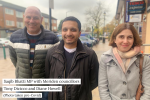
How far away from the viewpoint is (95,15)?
27.8m

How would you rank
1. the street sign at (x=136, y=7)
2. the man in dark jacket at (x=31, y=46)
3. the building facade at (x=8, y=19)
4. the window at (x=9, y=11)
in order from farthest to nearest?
the window at (x=9, y=11), the building facade at (x=8, y=19), the street sign at (x=136, y=7), the man in dark jacket at (x=31, y=46)

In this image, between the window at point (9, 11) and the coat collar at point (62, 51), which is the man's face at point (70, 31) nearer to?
the coat collar at point (62, 51)

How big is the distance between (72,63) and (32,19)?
94 centimetres

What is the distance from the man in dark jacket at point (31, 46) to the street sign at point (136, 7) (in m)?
6.43

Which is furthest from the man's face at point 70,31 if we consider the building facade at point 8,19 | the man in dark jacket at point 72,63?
the building facade at point 8,19

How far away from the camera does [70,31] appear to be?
1.59 meters

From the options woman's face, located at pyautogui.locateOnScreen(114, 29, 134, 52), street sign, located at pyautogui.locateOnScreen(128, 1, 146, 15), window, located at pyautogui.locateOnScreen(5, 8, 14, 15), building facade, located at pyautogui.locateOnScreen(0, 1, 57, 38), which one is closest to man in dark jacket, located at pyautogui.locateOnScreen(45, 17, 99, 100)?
woman's face, located at pyautogui.locateOnScreen(114, 29, 134, 52)

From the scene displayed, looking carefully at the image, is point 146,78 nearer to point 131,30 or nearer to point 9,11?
point 131,30

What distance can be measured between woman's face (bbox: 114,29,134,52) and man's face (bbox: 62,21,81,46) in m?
0.60

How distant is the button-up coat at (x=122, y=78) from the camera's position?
1477 mm

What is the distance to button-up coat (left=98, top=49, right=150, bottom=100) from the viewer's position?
1.48 metres

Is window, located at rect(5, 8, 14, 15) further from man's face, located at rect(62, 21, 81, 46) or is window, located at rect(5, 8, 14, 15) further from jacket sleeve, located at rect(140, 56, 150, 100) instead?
jacket sleeve, located at rect(140, 56, 150, 100)
